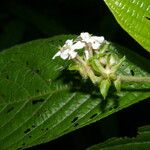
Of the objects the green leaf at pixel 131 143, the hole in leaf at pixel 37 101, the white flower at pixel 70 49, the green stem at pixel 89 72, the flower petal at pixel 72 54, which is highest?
the white flower at pixel 70 49

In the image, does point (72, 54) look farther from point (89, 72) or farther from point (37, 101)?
point (37, 101)

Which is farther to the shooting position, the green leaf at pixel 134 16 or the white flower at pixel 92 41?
the white flower at pixel 92 41

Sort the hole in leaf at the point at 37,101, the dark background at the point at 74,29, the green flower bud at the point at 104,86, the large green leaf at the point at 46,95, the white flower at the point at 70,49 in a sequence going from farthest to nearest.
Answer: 1. the dark background at the point at 74,29
2. the hole in leaf at the point at 37,101
3. the large green leaf at the point at 46,95
4. the white flower at the point at 70,49
5. the green flower bud at the point at 104,86

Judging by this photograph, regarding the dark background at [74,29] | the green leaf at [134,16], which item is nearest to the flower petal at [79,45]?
the green leaf at [134,16]

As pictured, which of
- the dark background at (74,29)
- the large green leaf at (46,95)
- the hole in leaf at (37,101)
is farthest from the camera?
the dark background at (74,29)

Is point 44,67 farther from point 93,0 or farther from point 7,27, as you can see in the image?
point 93,0

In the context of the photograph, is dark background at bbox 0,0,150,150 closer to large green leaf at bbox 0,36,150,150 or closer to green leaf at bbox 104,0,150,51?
Result: large green leaf at bbox 0,36,150,150

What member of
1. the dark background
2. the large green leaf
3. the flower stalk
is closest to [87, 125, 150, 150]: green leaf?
the large green leaf

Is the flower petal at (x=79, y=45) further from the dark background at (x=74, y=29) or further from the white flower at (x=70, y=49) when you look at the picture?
the dark background at (x=74, y=29)
